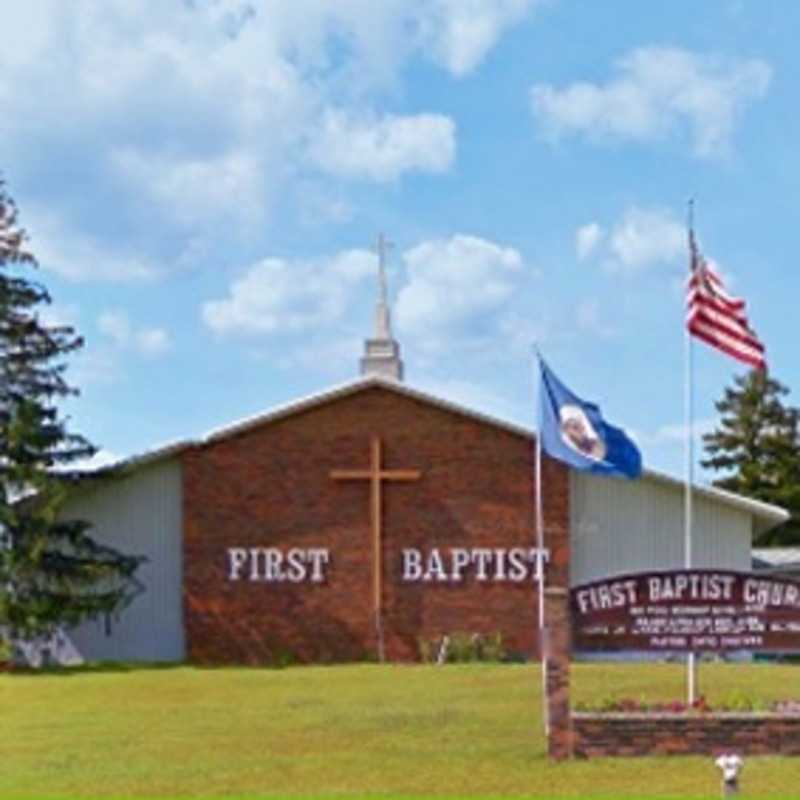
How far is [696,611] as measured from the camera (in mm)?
15734

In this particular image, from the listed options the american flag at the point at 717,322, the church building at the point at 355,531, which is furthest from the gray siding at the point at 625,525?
the american flag at the point at 717,322

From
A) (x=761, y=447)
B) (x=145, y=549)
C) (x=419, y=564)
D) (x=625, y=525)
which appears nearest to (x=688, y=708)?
(x=419, y=564)

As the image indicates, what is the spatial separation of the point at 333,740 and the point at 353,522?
630 inches

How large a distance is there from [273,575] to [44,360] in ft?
20.1

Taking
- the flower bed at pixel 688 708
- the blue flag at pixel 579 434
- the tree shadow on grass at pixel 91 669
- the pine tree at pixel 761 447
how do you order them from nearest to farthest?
1. the flower bed at pixel 688 708
2. the blue flag at pixel 579 434
3. the tree shadow on grass at pixel 91 669
4. the pine tree at pixel 761 447

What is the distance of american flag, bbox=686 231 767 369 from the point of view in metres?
17.8

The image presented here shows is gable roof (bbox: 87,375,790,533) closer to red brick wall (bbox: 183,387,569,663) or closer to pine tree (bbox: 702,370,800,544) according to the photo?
red brick wall (bbox: 183,387,569,663)

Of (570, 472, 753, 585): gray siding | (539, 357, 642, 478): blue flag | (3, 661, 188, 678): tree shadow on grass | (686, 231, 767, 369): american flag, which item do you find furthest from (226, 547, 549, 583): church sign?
(686, 231, 767, 369): american flag

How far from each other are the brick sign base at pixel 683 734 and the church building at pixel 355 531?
17330mm

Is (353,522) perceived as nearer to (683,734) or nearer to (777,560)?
(777,560)

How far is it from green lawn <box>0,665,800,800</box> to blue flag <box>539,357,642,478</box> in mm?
3126

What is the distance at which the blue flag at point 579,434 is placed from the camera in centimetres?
2275

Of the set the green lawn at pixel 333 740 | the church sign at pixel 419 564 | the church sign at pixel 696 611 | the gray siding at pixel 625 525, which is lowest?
the green lawn at pixel 333 740

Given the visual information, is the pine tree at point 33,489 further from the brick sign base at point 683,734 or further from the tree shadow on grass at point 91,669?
the brick sign base at point 683,734
